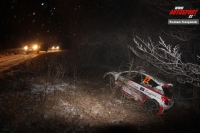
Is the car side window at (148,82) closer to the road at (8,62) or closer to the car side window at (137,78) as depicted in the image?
the car side window at (137,78)

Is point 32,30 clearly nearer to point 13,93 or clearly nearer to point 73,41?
point 73,41

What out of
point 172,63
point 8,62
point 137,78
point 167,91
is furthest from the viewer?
point 8,62

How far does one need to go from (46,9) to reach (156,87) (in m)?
27.9

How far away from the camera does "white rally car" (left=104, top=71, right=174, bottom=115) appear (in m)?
7.52

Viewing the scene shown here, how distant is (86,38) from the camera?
16.6 metres

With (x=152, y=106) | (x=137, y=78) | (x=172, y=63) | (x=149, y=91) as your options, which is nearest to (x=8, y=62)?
(x=137, y=78)

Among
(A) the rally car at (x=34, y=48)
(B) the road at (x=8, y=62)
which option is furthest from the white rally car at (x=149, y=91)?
(A) the rally car at (x=34, y=48)

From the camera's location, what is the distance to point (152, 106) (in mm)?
7750

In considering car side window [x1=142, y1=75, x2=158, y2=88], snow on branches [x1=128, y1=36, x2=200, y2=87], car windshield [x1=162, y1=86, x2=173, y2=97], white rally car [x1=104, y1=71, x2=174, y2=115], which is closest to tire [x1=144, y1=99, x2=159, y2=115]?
white rally car [x1=104, y1=71, x2=174, y2=115]

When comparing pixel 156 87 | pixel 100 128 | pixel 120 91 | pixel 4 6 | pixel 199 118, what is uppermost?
pixel 4 6

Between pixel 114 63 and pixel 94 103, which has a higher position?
pixel 114 63

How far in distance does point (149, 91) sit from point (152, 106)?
31.5 inches

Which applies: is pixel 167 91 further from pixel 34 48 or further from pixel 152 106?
pixel 34 48

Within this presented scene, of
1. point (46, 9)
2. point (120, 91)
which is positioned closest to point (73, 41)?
point (120, 91)
